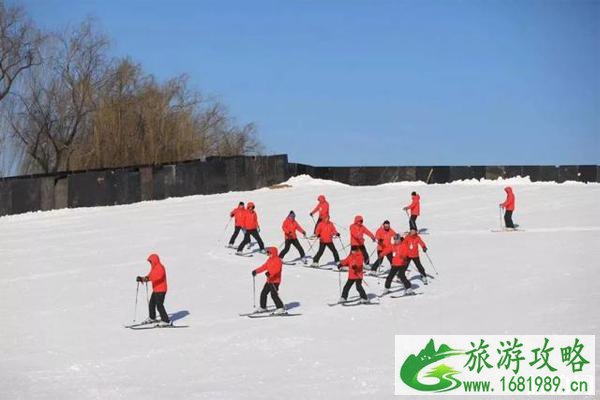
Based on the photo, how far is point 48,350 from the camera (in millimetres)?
15781

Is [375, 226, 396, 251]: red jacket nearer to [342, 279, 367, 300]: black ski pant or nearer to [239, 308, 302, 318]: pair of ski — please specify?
[342, 279, 367, 300]: black ski pant

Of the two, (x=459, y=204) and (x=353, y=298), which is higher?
(x=459, y=204)

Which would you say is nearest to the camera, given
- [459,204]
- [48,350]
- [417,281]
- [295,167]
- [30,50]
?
[48,350]

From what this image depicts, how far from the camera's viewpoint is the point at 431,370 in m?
13.7

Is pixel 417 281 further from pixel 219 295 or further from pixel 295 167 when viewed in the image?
pixel 295 167

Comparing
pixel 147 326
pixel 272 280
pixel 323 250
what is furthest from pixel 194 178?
pixel 147 326

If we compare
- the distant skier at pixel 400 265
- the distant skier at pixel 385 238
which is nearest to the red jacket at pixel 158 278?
the distant skier at pixel 400 265

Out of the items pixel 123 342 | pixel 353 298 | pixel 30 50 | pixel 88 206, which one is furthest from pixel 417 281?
pixel 30 50

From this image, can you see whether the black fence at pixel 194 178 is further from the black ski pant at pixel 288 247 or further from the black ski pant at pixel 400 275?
Result: the black ski pant at pixel 400 275

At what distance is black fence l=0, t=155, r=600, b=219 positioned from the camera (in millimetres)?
35000

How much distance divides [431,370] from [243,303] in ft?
20.0

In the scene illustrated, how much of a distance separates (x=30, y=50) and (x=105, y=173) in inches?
633

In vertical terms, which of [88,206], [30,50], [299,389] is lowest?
[299,389]

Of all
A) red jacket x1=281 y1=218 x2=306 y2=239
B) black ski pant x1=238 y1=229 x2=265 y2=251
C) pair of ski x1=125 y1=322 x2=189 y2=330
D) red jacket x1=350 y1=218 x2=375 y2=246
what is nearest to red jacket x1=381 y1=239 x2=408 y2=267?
red jacket x1=350 y1=218 x2=375 y2=246
